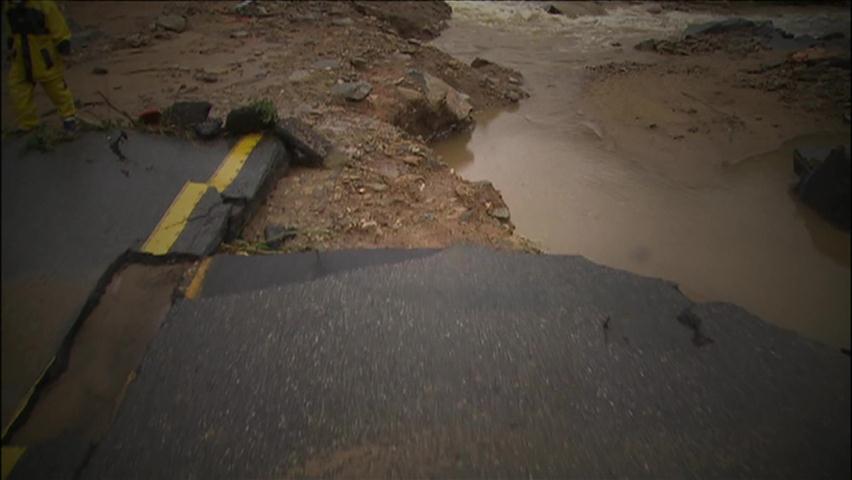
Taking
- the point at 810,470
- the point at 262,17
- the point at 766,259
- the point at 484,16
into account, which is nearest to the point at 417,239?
the point at 810,470

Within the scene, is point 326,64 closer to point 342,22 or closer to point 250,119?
point 250,119

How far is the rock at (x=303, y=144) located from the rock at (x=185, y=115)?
0.52 m

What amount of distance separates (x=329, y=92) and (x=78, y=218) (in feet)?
6.88

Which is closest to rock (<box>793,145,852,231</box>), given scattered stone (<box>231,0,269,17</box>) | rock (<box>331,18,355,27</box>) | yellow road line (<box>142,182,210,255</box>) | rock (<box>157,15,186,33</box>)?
yellow road line (<box>142,182,210,255</box>)

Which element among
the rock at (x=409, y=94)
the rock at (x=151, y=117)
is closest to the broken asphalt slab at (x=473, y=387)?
the rock at (x=151, y=117)

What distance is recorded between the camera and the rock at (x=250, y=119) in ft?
9.23

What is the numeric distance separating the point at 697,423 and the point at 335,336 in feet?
3.91

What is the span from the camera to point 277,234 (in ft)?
7.45

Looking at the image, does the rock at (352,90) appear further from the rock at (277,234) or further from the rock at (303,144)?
the rock at (277,234)

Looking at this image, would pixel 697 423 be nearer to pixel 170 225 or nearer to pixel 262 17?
pixel 170 225

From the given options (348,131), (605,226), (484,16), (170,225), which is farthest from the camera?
(484,16)

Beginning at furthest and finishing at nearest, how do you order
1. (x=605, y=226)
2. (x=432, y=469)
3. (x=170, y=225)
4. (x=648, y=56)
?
1. (x=648, y=56)
2. (x=605, y=226)
3. (x=170, y=225)
4. (x=432, y=469)

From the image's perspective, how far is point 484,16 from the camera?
8.16 meters

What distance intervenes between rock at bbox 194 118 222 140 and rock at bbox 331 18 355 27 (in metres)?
3.42
